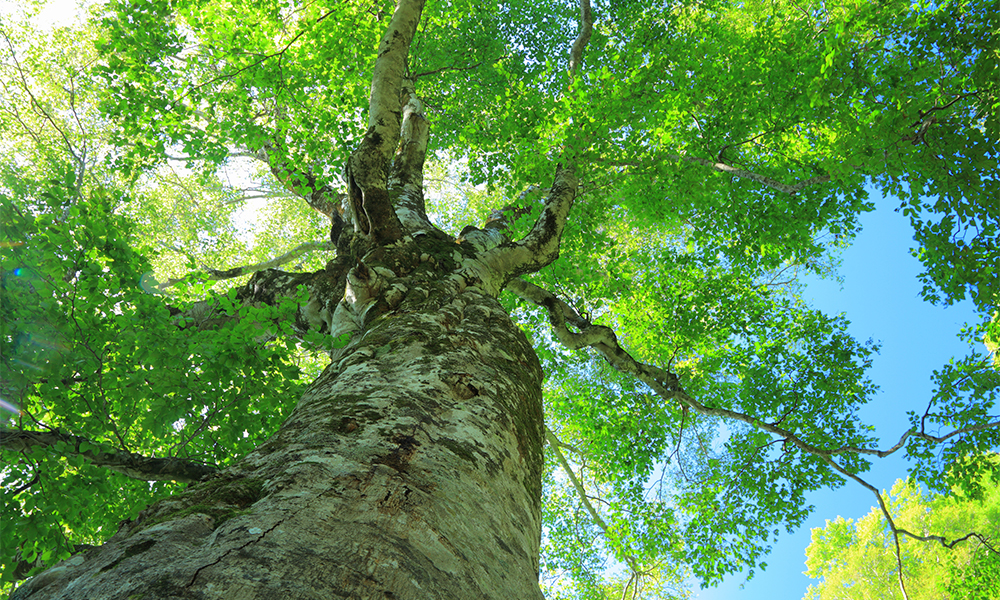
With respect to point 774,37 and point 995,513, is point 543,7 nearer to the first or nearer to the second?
point 774,37

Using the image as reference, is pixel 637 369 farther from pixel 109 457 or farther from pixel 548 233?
pixel 109 457

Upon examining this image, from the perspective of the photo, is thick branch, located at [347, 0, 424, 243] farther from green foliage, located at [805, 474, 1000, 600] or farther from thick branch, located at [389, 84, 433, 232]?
green foliage, located at [805, 474, 1000, 600]

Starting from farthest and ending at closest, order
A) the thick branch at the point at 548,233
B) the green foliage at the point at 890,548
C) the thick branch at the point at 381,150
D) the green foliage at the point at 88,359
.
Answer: the green foliage at the point at 890,548
the thick branch at the point at 548,233
the thick branch at the point at 381,150
the green foliage at the point at 88,359

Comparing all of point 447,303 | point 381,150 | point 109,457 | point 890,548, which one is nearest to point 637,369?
point 447,303

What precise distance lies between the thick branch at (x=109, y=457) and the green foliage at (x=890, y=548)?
64.6ft

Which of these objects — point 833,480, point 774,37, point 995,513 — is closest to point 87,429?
point 833,480

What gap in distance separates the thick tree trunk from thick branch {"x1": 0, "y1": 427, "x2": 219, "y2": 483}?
110cm

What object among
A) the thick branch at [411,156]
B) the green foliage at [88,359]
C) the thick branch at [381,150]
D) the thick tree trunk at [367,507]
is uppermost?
the thick branch at [411,156]

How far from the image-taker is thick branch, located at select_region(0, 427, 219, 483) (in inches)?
105

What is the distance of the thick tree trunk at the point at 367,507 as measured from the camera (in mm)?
866

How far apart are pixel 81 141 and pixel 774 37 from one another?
13966 millimetres

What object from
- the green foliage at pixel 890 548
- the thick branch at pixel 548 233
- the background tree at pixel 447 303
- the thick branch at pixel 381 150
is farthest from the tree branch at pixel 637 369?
the green foliage at pixel 890 548

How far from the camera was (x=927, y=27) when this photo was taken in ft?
15.7

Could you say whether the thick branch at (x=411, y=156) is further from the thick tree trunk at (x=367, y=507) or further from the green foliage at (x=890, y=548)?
the green foliage at (x=890, y=548)
